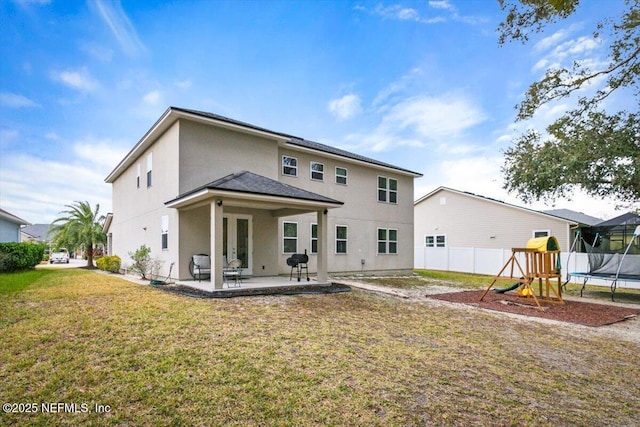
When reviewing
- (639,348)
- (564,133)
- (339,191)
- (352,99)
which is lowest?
(639,348)

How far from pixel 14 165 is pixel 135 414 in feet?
76.3

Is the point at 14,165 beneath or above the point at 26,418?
above

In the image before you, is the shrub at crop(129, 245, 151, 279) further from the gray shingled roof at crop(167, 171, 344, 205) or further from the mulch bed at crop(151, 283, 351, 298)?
the gray shingled roof at crop(167, 171, 344, 205)

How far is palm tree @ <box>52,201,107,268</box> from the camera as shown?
23395 millimetres

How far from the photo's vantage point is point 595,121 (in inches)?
496

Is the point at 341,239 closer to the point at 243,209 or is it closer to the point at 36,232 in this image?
the point at 243,209

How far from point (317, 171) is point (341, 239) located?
344 cm

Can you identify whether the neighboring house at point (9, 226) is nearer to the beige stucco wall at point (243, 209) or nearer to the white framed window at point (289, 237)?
the beige stucco wall at point (243, 209)

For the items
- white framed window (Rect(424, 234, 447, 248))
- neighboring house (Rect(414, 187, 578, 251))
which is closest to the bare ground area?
neighboring house (Rect(414, 187, 578, 251))

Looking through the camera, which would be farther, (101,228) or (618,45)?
(101,228)

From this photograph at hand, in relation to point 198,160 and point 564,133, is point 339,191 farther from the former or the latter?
point 564,133

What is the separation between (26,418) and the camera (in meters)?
3.21

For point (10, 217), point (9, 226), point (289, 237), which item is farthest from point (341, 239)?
point (9, 226)

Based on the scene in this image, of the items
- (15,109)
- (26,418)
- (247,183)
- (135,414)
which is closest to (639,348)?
(135,414)
